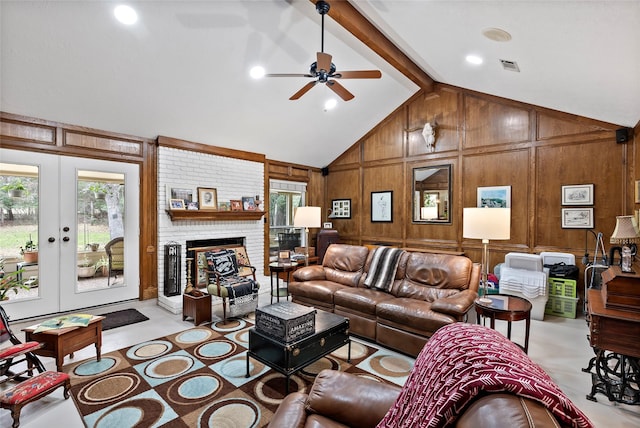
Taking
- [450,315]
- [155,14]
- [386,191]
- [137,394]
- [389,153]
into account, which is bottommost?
[137,394]

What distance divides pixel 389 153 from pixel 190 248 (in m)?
4.20

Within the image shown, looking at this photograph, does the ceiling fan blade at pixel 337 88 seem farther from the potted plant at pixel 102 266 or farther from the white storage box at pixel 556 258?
the potted plant at pixel 102 266

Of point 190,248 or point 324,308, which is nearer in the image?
point 324,308

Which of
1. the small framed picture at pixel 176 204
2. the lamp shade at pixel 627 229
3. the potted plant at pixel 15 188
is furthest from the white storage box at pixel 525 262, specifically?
the potted plant at pixel 15 188

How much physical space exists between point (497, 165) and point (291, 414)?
505 cm

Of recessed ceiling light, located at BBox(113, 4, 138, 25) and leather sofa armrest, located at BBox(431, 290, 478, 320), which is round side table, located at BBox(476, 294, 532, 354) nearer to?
leather sofa armrest, located at BBox(431, 290, 478, 320)

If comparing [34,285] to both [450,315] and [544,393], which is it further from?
[544,393]

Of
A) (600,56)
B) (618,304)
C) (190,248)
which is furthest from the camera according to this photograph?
(190,248)

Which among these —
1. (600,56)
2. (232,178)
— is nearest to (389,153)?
(232,178)

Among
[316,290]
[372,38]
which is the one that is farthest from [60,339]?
[372,38]

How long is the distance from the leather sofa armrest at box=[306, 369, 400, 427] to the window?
205 inches

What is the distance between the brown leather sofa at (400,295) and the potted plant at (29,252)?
3.18 meters

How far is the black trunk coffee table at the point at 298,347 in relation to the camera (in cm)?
226

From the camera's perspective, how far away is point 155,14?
300cm
